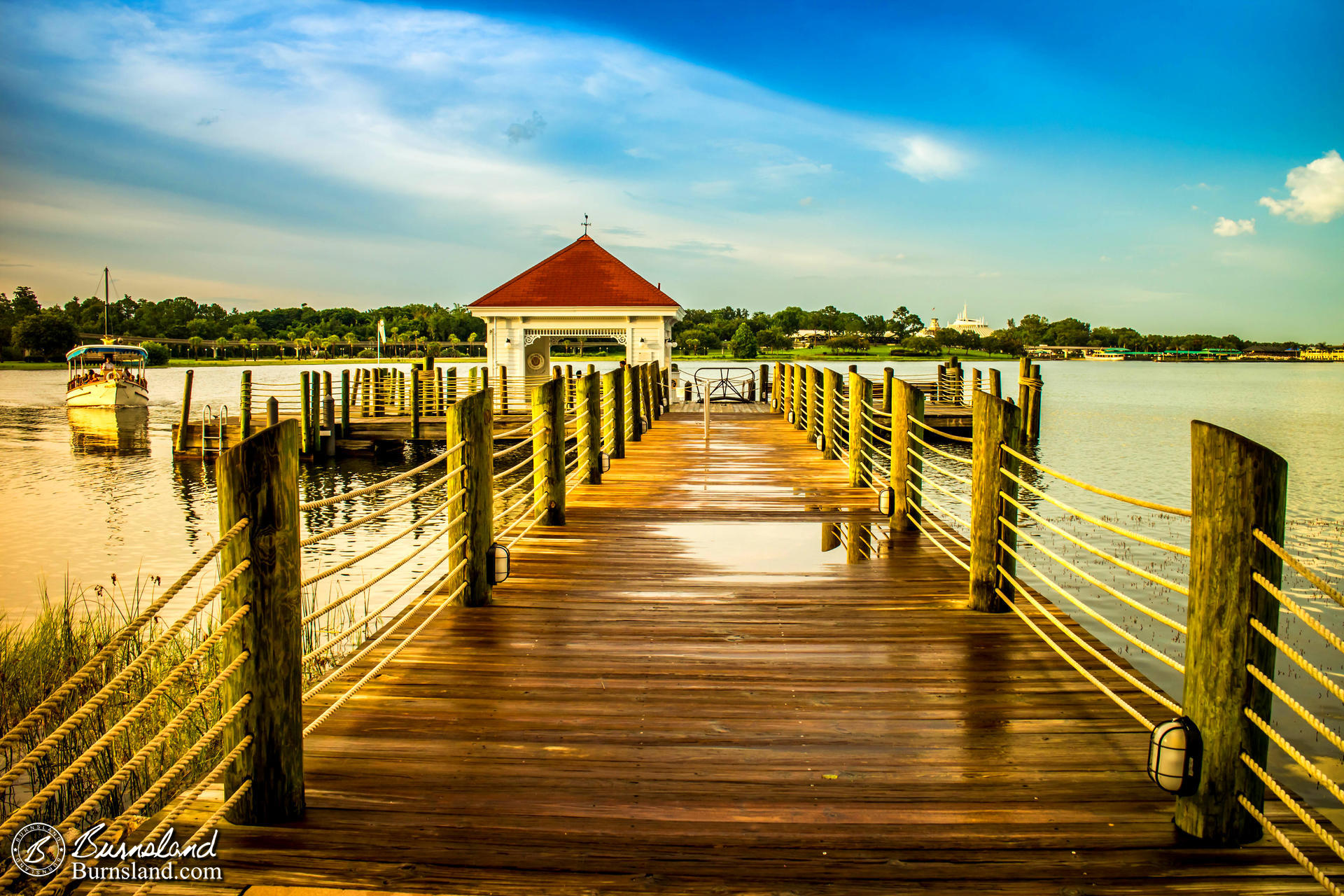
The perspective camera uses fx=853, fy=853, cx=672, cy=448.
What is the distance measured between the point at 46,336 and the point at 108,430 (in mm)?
81113

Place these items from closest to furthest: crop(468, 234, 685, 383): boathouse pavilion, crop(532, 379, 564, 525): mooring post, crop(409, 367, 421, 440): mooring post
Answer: crop(532, 379, 564, 525): mooring post
crop(409, 367, 421, 440): mooring post
crop(468, 234, 685, 383): boathouse pavilion

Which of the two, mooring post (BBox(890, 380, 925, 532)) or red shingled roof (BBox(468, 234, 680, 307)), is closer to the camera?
mooring post (BBox(890, 380, 925, 532))

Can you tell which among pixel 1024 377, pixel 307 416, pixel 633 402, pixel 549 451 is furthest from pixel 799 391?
pixel 307 416

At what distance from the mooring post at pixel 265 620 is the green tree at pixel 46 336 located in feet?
389

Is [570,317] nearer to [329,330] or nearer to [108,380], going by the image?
[108,380]

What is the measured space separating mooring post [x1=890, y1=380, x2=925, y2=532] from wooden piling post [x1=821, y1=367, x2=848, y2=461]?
4596mm

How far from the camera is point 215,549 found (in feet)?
8.02

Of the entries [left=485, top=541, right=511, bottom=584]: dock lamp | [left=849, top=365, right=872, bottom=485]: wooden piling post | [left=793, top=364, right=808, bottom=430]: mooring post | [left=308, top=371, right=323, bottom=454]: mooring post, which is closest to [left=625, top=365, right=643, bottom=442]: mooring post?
[left=793, top=364, right=808, bottom=430]: mooring post

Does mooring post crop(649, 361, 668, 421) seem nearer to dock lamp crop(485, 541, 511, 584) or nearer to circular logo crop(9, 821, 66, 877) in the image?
dock lamp crop(485, 541, 511, 584)

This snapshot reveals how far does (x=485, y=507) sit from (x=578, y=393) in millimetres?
4491

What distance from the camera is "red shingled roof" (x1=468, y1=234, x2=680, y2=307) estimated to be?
1107 inches

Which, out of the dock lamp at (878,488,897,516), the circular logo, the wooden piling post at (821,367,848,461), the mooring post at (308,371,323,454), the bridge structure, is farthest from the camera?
the mooring post at (308,371,323,454)

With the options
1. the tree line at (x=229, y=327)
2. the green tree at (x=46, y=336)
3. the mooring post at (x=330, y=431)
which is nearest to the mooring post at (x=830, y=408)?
the mooring post at (x=330, y=431)

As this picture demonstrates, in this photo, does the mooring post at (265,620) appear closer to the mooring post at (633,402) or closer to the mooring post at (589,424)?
the mooring post at (589,424)
